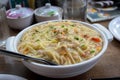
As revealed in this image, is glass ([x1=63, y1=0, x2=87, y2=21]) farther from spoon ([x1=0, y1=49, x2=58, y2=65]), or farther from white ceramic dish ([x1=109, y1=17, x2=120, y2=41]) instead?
spoon ([x1=0, y1=49, x2=58, y2=65])

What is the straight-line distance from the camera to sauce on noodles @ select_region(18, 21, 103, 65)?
592 mm

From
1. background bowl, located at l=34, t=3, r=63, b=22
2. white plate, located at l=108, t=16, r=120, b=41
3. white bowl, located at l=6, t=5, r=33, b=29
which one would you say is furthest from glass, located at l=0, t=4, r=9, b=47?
white plate, located at l=108, t=16, r=120, b=41

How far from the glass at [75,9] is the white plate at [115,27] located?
0.15 metres

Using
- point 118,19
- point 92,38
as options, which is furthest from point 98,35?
point 118,19

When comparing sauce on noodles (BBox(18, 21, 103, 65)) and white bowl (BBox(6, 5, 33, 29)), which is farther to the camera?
white bowl (BBox(6, 5, 33, 29))

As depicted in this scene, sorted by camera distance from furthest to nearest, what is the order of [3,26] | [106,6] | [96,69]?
[106,6] → [3,26] → [96,69]

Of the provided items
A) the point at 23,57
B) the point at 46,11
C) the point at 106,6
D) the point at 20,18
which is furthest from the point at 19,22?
the point at 106,6

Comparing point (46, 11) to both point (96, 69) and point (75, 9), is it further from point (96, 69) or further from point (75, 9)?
point (96, 69)

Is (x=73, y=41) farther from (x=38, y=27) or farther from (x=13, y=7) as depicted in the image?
(x=13, y=7)

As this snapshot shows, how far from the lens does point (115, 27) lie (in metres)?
0.91

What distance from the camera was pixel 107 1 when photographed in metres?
1.14

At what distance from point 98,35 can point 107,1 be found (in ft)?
1.67

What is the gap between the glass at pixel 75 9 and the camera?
3.27ft

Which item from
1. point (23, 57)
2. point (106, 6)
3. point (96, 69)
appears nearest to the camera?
point (23, 57)
